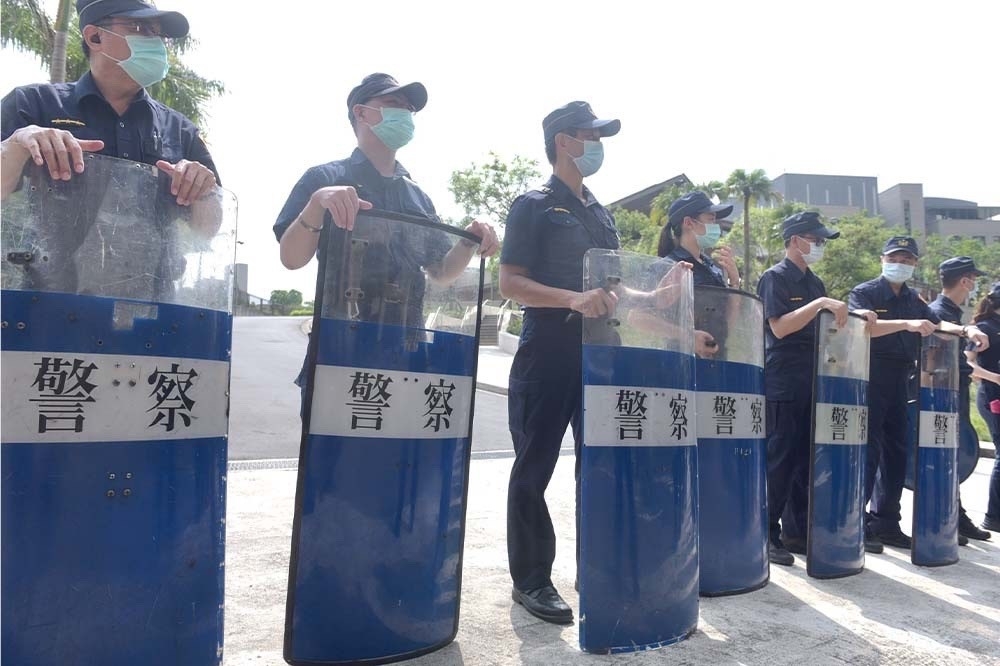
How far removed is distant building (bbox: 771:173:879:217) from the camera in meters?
72.0

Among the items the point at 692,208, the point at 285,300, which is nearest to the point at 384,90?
the point at 692,208

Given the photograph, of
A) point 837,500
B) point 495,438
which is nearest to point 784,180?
point 495,438

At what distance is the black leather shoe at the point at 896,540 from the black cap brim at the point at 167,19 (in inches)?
191

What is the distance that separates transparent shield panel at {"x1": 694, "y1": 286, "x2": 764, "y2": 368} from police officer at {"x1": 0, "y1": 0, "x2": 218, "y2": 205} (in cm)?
220

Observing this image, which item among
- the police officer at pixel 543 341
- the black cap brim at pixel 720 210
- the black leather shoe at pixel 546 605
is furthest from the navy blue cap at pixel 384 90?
the black leather shoe at pixel 546 605

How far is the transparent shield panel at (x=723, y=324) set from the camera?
12.3 ft

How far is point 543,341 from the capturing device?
3.48 m

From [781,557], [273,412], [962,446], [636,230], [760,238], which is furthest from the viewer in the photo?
[636,230]

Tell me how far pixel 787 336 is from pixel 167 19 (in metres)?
3.59

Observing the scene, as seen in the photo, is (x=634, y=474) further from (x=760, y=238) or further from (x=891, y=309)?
(x=760, y=238)

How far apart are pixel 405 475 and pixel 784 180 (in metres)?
75.1

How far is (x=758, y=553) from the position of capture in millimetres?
3811

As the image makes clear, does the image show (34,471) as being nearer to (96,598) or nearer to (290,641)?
(96,598)

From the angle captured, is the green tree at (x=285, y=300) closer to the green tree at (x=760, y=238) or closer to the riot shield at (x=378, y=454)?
the green tree at (x=760, y=238)
